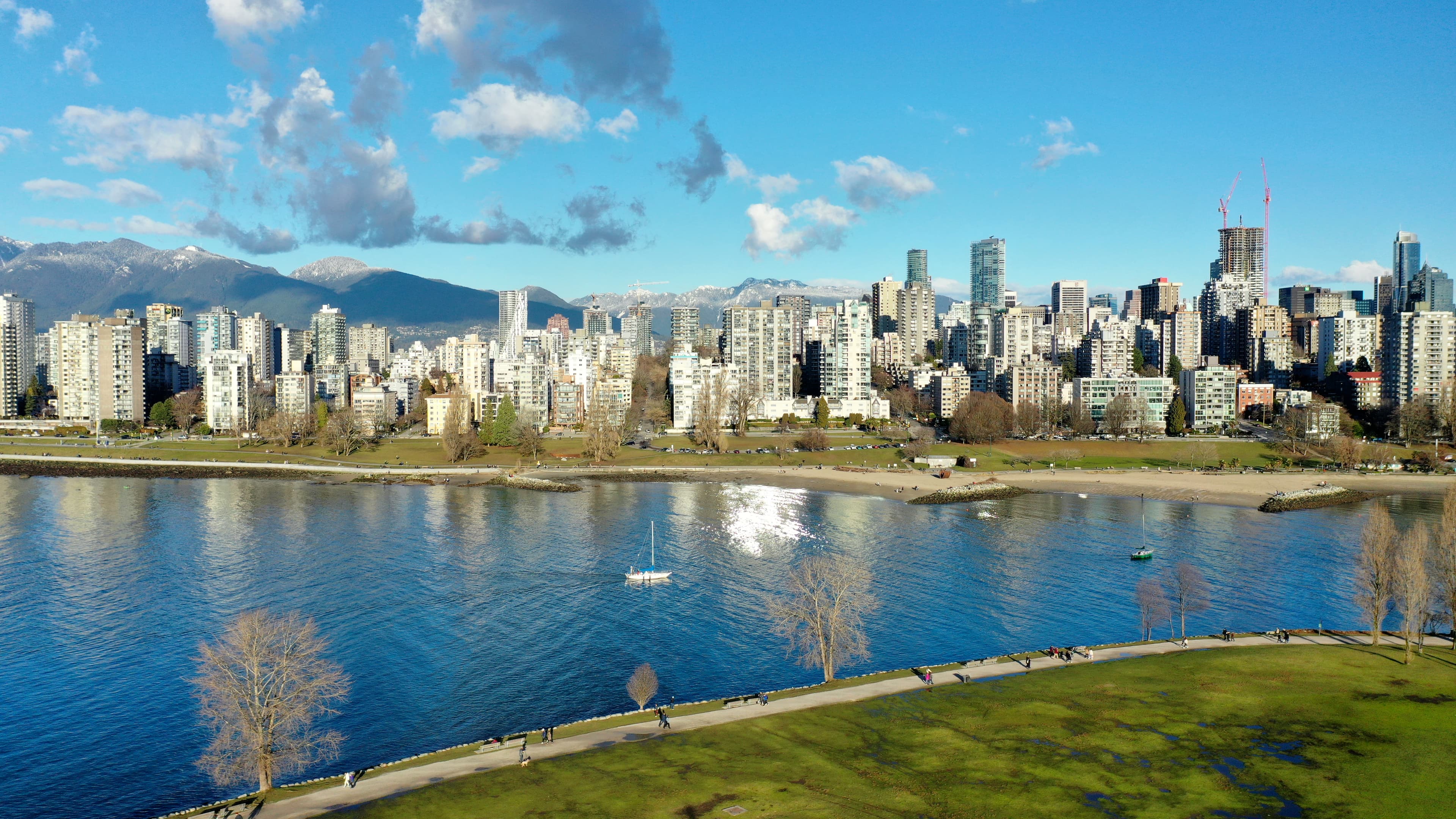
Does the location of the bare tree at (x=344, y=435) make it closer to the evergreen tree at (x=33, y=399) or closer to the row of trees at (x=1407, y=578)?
the evergreen tree at (x=33, y=399)

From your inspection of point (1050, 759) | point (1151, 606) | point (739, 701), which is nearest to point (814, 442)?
point (1151, 606)

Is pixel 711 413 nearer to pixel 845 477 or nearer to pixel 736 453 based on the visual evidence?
pixel 736 453

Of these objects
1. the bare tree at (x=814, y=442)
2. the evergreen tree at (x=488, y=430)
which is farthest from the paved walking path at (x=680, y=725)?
the evergreen tree at (x=488, y=430)

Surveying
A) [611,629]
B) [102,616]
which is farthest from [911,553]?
[102,616]

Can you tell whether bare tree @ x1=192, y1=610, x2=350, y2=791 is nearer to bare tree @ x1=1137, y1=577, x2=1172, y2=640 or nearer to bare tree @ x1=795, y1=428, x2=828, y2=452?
bare tree @ x1=1137, y1=577, x2=1172, y2=640

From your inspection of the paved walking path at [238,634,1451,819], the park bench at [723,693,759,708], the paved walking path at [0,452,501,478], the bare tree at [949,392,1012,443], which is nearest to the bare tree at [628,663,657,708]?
the paved walking path at [238,634,1451,819]

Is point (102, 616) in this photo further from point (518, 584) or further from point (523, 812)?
point (523, 812)
